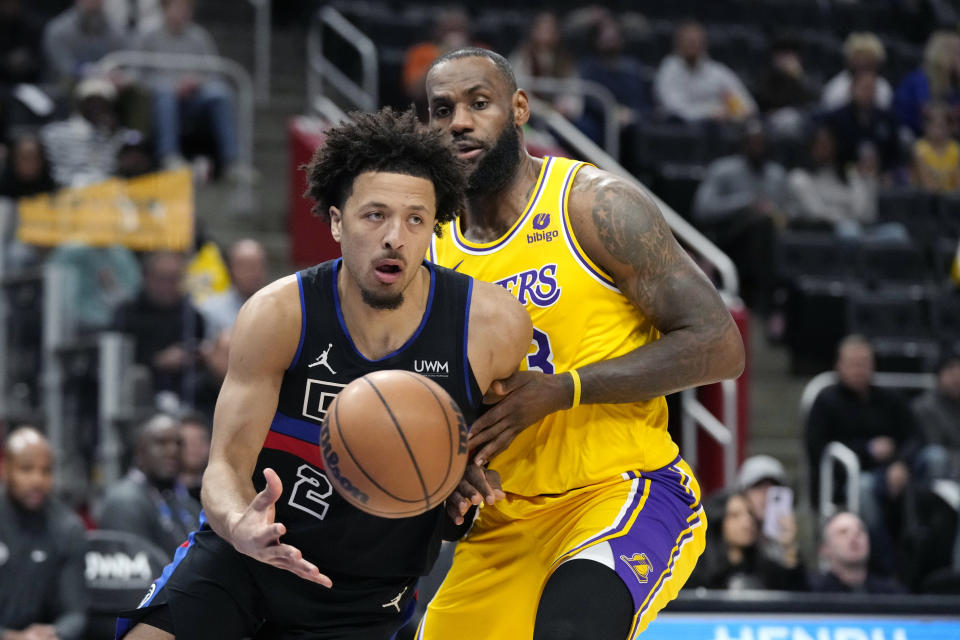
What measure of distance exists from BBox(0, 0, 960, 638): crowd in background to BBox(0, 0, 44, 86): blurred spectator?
2 cm

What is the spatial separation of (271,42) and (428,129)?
1001 centimetres

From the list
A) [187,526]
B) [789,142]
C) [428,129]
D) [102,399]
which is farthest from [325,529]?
[789,142]

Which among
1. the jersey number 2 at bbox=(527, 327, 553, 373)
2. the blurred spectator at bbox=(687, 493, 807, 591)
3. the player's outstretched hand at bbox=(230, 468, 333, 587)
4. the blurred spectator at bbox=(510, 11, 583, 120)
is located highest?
the blurred spectator at bbox=(510, 11, 583, 120)

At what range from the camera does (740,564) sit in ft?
28.0

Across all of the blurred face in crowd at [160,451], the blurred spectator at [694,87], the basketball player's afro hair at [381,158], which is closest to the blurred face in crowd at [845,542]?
the blurred face in crowd at [160,451]

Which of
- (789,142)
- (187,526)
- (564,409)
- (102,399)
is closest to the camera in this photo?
(564,409)

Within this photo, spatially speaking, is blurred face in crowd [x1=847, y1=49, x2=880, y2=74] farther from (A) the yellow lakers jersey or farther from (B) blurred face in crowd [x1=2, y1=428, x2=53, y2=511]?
(A) the yellow lakers jersey

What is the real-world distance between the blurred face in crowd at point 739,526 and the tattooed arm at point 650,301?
3759 millimetres

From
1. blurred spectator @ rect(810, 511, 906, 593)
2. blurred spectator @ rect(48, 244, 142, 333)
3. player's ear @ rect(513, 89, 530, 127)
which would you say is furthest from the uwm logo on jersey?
blurred spectator @ rect(48, 244, 142, 333)

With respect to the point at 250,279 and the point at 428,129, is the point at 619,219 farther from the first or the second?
the point at 250,279

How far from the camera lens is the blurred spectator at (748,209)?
40.3ft

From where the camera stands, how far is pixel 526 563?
4914 mm

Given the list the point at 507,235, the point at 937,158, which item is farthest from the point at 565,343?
the point at 937,158

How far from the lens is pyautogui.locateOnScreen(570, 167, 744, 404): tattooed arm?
4750 mm
